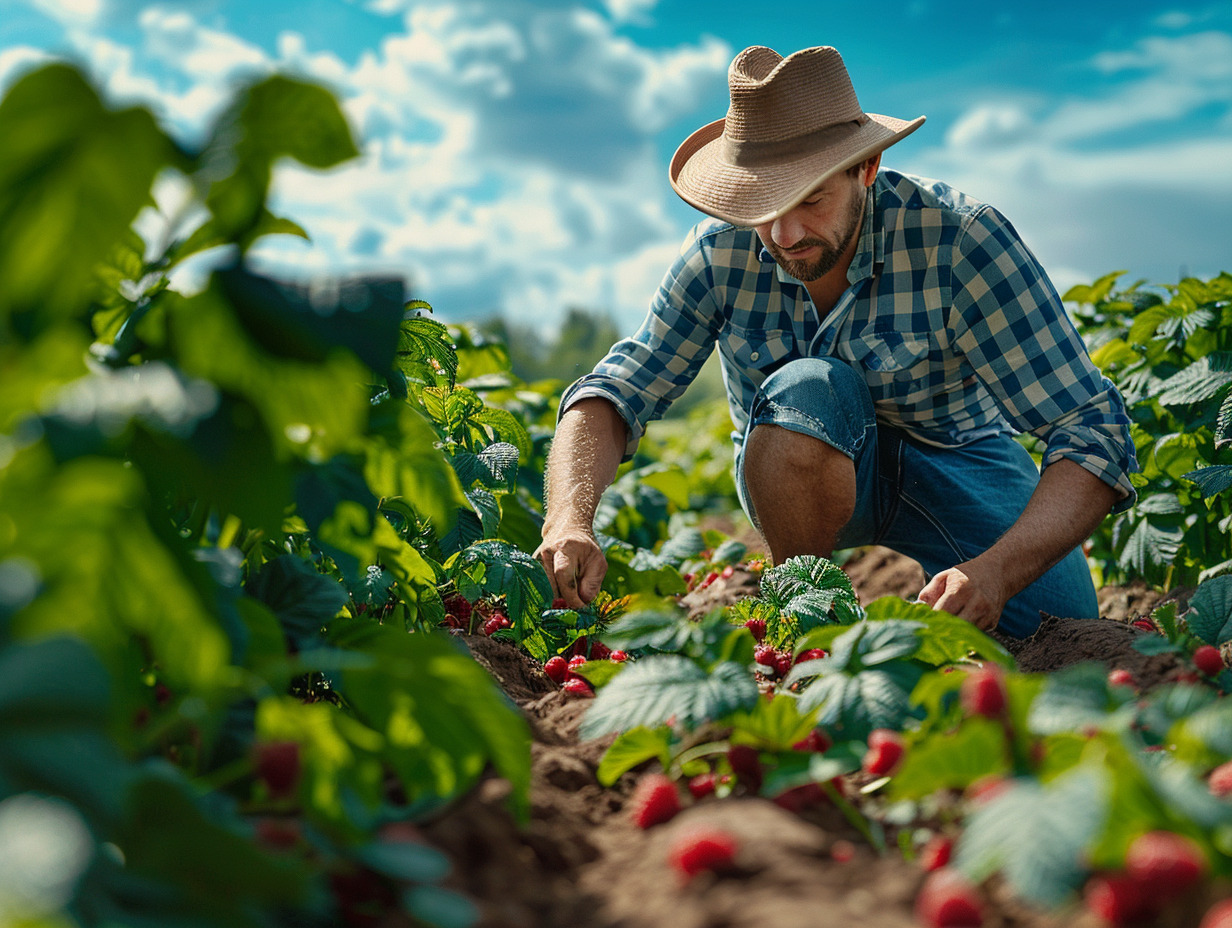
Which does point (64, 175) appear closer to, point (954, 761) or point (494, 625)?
point (954, 761)

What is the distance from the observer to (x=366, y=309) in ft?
3.66

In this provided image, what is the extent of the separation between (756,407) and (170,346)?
2380 mm

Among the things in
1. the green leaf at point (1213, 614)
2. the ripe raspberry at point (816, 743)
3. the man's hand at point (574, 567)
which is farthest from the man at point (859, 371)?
the ripe raspberry at point (816, 743)

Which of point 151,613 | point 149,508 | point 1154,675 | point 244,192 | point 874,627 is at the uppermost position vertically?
point 244,192

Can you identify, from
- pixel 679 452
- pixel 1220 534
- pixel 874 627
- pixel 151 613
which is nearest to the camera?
pixel 151 613

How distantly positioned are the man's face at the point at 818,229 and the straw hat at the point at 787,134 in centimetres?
9

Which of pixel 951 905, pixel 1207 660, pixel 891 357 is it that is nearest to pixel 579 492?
pixel 891 357

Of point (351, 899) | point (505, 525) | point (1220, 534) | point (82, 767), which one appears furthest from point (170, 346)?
point (1220, 534)

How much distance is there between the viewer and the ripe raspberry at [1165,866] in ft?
2.98

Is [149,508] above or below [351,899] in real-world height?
above

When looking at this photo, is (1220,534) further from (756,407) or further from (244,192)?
(244,192)

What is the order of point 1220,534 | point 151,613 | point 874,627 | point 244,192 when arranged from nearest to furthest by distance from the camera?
point 151,613 < point 244,192 < point 874,627 < point 1220,534

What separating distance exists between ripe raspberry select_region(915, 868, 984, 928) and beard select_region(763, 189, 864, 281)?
2.30 meters

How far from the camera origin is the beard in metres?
3.08
